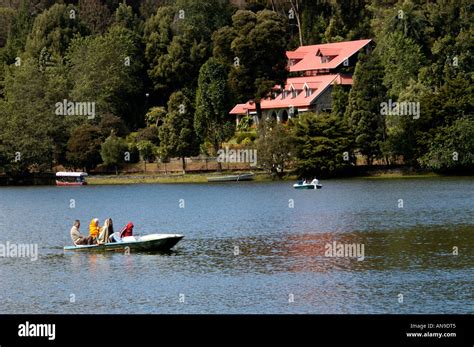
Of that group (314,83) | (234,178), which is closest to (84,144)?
(234,178)

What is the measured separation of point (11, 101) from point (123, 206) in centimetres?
4736

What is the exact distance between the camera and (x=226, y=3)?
162875mm

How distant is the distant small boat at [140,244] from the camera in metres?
52.9

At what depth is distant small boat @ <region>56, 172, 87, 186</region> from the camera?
12962 centimetres

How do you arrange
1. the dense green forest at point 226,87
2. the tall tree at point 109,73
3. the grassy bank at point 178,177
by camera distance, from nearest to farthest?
the dense green forest at point 226,87, the grassy bank at point 178,177, the tall tree at point 109,73

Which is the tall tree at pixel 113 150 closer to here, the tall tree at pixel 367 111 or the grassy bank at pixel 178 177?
the grassy bank at pixel 178 177

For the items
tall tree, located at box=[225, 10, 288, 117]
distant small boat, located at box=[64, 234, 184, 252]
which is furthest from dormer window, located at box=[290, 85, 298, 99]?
distant small boat, located at box=[64, 234, 184, 252]

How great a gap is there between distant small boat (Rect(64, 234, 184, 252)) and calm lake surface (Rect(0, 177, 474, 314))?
43 centimetres

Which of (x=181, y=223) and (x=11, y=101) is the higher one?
(x=11, y=101)

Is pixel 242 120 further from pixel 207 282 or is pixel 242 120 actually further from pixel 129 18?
pixel 207 282

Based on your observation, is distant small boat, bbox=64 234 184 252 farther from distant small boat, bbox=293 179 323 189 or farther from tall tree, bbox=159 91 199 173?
tall tree, bbox=159 91 199 173

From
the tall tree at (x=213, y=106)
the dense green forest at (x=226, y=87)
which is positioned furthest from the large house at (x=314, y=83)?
the tall tree at (x=213, y=106)
